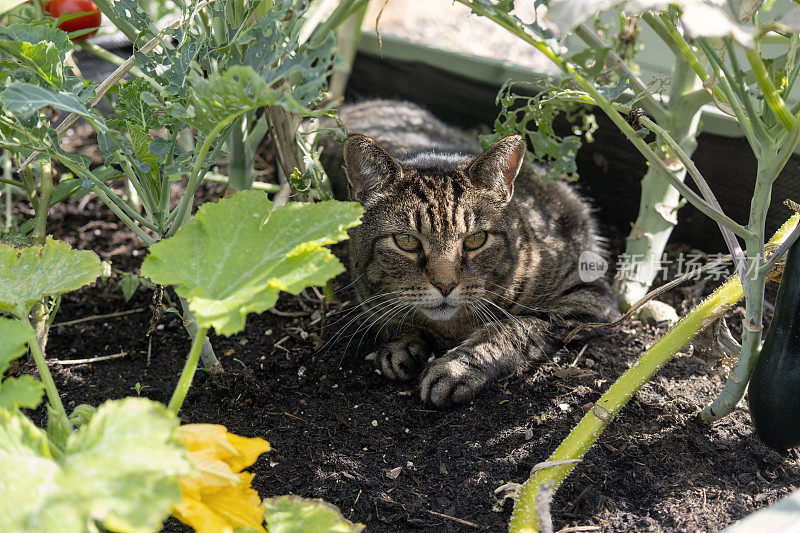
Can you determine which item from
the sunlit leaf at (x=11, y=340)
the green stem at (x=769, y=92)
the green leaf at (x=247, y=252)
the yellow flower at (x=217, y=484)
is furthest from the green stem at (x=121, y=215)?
the green stem at (x=769, y=92)

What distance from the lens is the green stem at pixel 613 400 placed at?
1.23 m

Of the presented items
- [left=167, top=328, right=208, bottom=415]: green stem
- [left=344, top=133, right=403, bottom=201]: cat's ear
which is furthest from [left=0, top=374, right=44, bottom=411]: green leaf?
[left=344, top=133, right=403, bottom=201]: cat's ear

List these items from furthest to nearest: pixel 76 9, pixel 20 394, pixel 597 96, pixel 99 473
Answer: pixel 76 9 → pixel 597 96 → pixel 20 394 → pixel 99 473

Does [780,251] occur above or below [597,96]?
below

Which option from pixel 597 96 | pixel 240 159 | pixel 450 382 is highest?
pixel 597 96

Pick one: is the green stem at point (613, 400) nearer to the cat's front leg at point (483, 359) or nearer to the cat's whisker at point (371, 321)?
the cat's front leg at point (483, 359)

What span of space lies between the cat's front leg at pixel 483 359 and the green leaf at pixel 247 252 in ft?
2.32

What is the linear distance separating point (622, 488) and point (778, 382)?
0.36 metres

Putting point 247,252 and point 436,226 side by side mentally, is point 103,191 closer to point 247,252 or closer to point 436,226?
point 247,252

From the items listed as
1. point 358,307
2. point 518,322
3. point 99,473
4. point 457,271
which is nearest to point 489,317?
point 518,322

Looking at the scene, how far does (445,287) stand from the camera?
5.75ft

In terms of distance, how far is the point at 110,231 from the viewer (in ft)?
8.13

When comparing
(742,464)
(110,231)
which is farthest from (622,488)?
(110,231)

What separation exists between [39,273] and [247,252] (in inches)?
15.6
